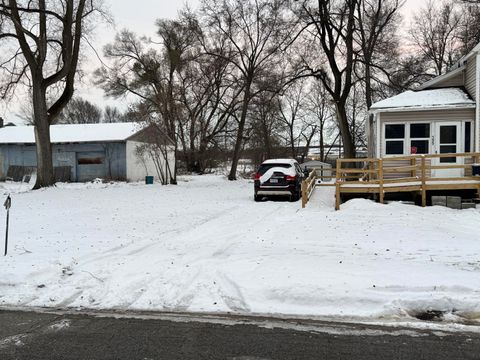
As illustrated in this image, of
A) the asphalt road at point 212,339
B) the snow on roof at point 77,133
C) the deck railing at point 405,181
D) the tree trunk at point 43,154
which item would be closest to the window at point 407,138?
the deck railing at point 405,181

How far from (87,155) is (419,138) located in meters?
25.7

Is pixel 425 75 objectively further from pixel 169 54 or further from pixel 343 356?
pixel 343 356

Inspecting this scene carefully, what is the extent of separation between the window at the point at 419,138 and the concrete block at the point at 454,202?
452 centimetres

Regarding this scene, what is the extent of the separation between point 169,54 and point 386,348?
31977mm

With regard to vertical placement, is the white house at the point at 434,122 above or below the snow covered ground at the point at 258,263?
above

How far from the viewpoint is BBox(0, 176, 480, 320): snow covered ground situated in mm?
5547

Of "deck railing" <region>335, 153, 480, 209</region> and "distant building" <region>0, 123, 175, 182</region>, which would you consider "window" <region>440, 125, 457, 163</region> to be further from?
"distant building" <region>0, 123, 175, 182</region>

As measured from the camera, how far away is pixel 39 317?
5.18 m

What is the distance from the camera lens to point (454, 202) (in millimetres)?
12805

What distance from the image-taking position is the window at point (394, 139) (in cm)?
1731

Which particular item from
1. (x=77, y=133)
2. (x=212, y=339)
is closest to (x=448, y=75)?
(x=212, y=339)

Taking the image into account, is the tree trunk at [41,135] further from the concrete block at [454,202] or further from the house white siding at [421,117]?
the concrete block at [454,202]

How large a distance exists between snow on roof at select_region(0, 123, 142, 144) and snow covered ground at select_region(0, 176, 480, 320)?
22.6m

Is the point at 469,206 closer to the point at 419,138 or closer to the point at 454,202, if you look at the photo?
the point at 454,202
